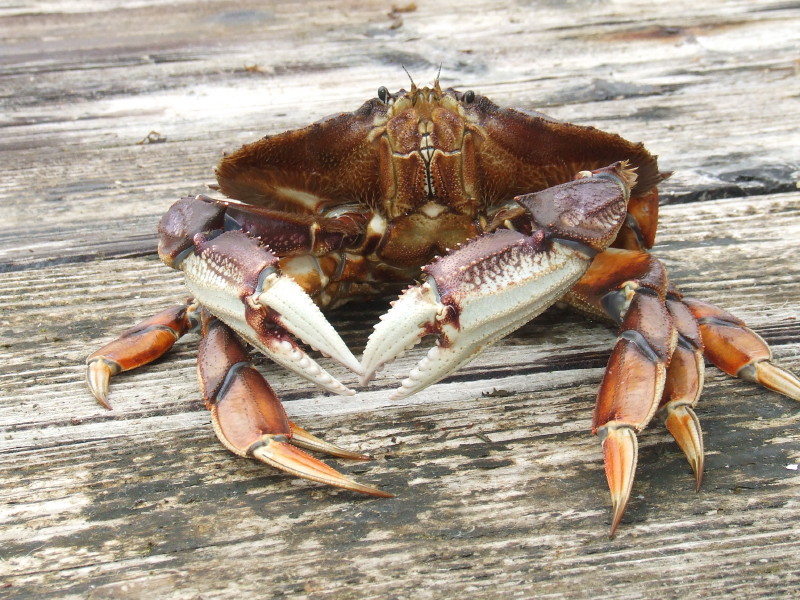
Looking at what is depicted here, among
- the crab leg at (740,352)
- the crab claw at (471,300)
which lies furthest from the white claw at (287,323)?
the crab leg at (740,352)

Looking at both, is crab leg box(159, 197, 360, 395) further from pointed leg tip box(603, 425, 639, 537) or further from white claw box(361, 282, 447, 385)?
pointed leg tip box(603, 425, 639, 537)

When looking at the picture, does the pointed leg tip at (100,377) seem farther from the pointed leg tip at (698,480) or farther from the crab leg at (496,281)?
the pointed leg tip at (698,480)

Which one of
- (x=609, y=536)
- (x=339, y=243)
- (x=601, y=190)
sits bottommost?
(x=609, y=536)

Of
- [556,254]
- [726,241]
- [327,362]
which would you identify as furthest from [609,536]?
[726,241]

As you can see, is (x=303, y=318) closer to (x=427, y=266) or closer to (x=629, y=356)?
(x=427, y=266)

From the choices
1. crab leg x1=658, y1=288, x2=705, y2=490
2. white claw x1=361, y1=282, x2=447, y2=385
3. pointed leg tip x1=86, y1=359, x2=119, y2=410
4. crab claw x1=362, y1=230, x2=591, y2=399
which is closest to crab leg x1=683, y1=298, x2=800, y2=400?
crab leg x1=658, y1=288, x2=705, y2=490

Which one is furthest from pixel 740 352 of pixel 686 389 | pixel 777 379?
pixel 686 389

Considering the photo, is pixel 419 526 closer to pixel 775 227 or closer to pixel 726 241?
pixel 726 241
